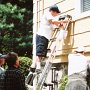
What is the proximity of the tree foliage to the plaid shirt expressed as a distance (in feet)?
50.6

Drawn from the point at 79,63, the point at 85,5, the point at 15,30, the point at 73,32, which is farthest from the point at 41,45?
the point at 15,30

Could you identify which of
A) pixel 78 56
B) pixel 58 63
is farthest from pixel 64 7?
pixel 78 56

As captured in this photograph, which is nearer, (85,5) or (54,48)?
(85,5)

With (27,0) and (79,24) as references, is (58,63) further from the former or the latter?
(27,0)

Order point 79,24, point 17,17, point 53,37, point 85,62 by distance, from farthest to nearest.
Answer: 1. point 17,17
2. point 53,37
3. point 79,24
4. point 85,62

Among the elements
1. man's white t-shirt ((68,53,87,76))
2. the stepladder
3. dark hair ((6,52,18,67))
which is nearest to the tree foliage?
the stepladder

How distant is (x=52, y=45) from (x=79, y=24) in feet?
5.11

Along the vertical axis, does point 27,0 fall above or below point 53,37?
above

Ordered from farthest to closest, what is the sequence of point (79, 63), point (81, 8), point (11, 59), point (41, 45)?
1. point (41, 45)
2. point (81, 8)
3. point (79, 63)
4. point (11, 59)

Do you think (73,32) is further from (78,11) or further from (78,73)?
(78,73)

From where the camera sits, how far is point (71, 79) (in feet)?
25.7

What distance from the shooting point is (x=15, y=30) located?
2325 centimetres

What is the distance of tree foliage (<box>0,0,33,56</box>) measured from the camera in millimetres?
22719

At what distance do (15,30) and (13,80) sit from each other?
1629 cm
